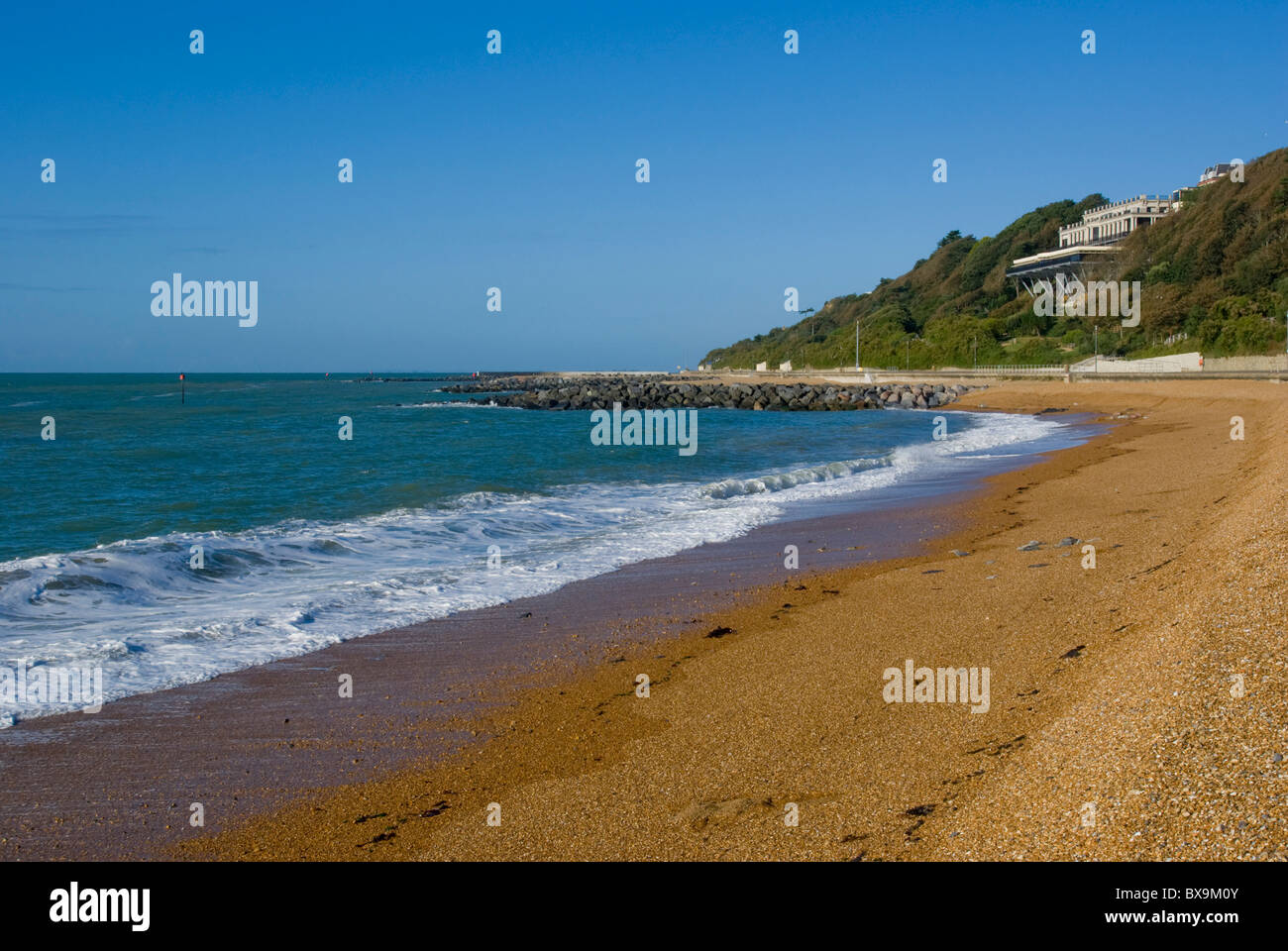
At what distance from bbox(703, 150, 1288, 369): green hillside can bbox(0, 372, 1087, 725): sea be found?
26.5m

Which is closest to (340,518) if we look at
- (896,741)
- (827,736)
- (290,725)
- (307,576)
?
(307,576)

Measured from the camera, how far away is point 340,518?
1636cm

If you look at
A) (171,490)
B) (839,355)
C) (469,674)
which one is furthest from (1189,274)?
(469,674)

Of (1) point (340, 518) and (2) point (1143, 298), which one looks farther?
(2) point (1143, 298)

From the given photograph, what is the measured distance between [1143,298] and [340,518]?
66.9 meters

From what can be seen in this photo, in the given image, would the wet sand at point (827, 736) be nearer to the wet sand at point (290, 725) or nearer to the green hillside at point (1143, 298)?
the wet sand at point (290, 725)

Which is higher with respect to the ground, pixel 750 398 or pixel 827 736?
pixel 750 398

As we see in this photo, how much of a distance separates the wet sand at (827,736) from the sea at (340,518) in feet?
5.63

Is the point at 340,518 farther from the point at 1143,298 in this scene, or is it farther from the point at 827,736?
the point at 1143,298

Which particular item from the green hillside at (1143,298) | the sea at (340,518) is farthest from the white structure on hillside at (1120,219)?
the sea at (340,518)

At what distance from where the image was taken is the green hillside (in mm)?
55625

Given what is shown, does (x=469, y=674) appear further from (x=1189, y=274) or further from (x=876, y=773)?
(x=1189, y=274)

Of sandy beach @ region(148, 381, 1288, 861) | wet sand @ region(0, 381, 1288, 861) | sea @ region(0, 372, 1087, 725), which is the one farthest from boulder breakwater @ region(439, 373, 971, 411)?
sandy beach @ region(148, 381, 1288, 861)

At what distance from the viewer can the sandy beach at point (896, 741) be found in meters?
3.91
